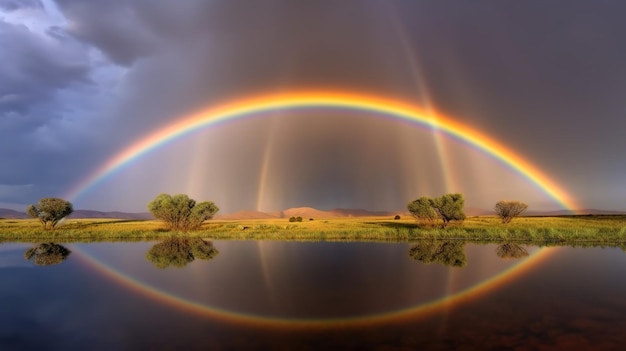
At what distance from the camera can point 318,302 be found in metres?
16.7

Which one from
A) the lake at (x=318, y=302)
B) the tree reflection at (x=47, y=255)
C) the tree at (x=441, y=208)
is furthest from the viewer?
the tree at (x=441, y=208)

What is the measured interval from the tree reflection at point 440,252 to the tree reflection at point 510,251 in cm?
306

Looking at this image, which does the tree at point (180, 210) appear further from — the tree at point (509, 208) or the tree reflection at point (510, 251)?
the tree at point (509, 208)

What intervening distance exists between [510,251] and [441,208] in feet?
69.7

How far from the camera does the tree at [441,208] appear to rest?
183ft

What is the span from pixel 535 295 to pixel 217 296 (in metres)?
14.4

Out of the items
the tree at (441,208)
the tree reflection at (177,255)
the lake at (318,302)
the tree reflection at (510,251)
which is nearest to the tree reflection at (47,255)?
the lake at (318,302)

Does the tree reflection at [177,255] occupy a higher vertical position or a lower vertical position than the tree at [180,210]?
lower

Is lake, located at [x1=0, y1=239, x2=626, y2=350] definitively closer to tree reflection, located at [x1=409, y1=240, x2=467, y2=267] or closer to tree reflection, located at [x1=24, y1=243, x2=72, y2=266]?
tree reflection, located at [x1=409, y1=240, x2=467, y2=267]

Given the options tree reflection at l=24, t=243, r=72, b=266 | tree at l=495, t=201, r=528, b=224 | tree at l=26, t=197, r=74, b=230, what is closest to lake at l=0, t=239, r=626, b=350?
tree reflection at l=24, t=243, r=72, b=266

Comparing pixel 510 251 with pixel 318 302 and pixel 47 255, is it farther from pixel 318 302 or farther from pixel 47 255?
pixel 47 255

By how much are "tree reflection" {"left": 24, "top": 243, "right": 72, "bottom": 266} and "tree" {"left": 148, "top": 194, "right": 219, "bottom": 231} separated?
17899mm

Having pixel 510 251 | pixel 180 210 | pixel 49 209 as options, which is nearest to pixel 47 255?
pixel 180 210

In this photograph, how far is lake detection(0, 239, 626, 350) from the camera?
1203 cm
